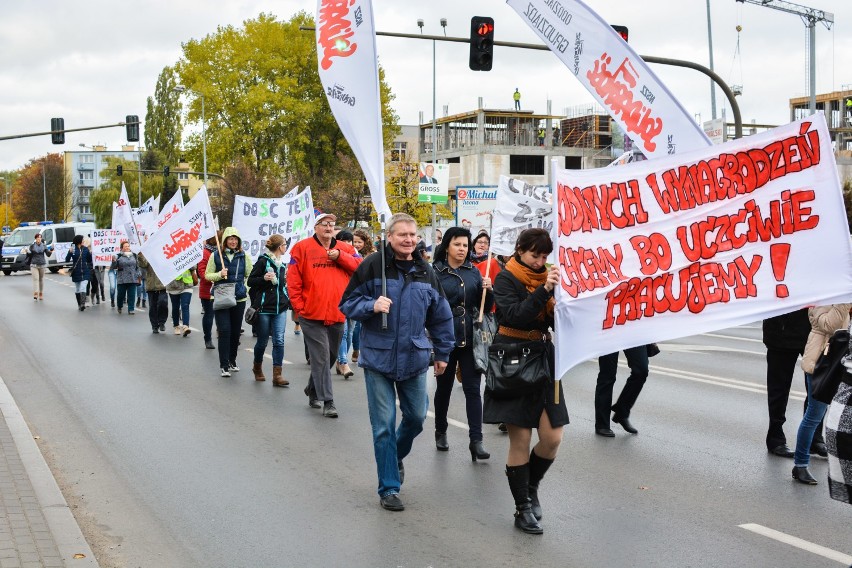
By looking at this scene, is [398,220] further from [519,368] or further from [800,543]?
[800,543]

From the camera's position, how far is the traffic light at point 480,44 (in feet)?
61.7

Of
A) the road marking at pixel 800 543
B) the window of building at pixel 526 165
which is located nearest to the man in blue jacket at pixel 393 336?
the road marking at pixel 800 543

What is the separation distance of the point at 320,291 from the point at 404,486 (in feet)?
10.9

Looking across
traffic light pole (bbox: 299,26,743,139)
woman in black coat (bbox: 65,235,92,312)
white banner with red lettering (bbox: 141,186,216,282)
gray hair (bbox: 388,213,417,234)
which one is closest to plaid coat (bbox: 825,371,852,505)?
gray hair (bbox: 388,213,417,234)

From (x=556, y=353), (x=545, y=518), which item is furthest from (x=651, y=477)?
(x=556, y=353)

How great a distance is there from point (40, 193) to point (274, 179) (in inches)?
2938

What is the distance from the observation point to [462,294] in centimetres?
835

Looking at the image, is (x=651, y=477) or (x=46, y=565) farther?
(x=651, y=477)

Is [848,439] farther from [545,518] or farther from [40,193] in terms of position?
[40,193]

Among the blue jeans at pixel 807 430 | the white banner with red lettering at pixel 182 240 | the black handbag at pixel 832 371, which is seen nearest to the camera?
the black handbag at pixel 832 371

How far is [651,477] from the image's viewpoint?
758 centimetres

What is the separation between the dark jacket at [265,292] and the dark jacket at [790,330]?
6.11 m

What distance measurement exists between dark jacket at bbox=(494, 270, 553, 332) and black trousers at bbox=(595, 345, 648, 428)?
2.89m

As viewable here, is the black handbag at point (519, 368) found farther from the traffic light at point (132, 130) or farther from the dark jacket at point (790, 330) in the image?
the traffic light at point (132, 130)
